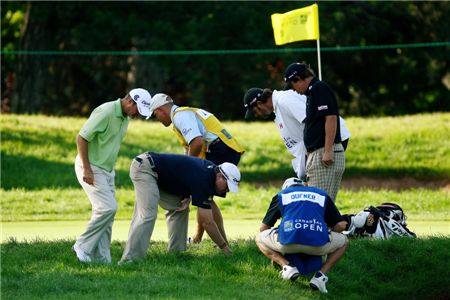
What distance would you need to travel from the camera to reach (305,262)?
35.1 ft

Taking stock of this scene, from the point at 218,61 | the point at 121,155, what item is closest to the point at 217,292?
the point at 121,155

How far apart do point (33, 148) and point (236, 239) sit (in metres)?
12.8

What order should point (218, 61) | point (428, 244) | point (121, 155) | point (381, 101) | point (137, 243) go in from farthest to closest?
point (381, 101)
point (218, 61)
point (121, 155)
point (428, 244)
point (137, 243)

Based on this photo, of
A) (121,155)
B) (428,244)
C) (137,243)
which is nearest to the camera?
(137,243)

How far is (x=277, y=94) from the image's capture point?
12008 millimetres

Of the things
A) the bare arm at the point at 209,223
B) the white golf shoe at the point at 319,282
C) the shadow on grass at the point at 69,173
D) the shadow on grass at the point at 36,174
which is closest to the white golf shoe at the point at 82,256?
the bare arm at the point at 209,223

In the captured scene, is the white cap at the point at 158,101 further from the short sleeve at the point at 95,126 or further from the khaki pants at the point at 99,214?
the khaki pants at the point at 99,214

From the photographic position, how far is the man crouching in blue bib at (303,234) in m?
10.3

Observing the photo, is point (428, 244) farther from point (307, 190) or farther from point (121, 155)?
point (121, 155)

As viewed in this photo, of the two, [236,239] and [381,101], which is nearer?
[236,239]

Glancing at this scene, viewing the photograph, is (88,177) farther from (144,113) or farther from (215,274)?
(215,274)

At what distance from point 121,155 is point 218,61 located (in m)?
15.8

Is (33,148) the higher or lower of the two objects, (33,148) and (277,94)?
the lower

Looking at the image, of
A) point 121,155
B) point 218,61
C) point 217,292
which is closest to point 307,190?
point 217,292
